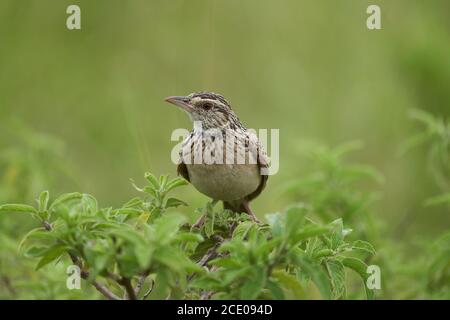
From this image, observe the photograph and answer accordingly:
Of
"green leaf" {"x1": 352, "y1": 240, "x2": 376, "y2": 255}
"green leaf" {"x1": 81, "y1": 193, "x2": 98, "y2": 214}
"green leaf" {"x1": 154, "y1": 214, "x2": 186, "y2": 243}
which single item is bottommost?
"green leaf" {"x1": 352, "y1": 240, "x2": 376, "y2": 255}

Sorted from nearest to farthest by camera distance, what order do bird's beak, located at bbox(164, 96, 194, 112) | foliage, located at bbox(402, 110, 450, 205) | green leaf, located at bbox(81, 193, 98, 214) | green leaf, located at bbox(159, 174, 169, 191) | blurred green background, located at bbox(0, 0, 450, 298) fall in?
green leaf, located at bbox(81, 193, 98, 214) < green leaf, located at bbox(159, 174, 169, 191) < bird's beak, located at bbox(164, 96, 194, 112) < foliage, located at bbox(402, 110, 450, 205) < blurred green background, located at bbox(0, 0, 450, 298)

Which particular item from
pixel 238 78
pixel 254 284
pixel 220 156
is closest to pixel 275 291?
pixel 254 284

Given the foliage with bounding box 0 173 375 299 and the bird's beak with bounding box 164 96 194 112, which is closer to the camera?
the foliage with bounding box 0 173 375 299

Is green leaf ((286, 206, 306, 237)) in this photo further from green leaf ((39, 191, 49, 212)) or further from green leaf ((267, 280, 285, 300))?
green leaf ((39, 191, 49, 212))

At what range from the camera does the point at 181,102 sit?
411cm

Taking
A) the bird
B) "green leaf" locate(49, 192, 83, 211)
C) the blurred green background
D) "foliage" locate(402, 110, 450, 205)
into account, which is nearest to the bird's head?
the bird

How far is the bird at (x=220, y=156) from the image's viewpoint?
3715 millimetres

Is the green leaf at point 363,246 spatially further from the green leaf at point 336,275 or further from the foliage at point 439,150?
the foliage at point 439,150

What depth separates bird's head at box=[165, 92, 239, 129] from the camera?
409cm

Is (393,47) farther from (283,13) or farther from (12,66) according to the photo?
(12,66)

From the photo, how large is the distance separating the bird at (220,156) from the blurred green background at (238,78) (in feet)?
6.83

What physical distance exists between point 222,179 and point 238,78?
144 inches

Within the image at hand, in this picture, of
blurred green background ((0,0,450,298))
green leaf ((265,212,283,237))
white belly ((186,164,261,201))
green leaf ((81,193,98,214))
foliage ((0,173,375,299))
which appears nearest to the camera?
foliage ((0,173,375,299))

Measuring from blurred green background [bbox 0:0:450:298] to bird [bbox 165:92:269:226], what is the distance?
6.83 ft
